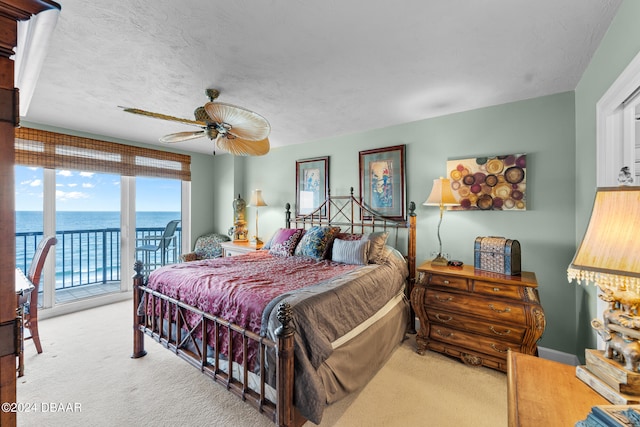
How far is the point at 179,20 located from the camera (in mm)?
1565

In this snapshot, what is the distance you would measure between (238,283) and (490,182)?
8.68 feet

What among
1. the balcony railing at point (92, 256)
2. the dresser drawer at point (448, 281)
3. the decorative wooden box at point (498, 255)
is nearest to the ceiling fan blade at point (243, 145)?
the dresser drawer at point (448, 281)

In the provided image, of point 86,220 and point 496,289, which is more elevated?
point 86,220

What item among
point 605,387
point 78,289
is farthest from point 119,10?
point 78,289

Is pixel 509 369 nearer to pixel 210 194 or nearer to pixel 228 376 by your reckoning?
pixel 228 376

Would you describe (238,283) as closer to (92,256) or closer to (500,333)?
(500,333)

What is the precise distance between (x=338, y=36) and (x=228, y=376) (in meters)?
2.41

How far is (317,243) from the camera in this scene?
3.26m

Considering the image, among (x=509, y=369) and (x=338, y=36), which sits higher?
(x=338, y=36)

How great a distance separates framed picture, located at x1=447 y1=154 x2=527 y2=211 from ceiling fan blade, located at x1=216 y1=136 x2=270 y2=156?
207 centimetres

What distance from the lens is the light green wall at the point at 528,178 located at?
7.98ft

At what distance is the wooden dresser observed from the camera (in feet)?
7.07

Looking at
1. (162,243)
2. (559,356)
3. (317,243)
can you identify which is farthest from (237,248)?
(559,356)

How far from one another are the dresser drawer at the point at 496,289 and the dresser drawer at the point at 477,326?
0.24 meters
